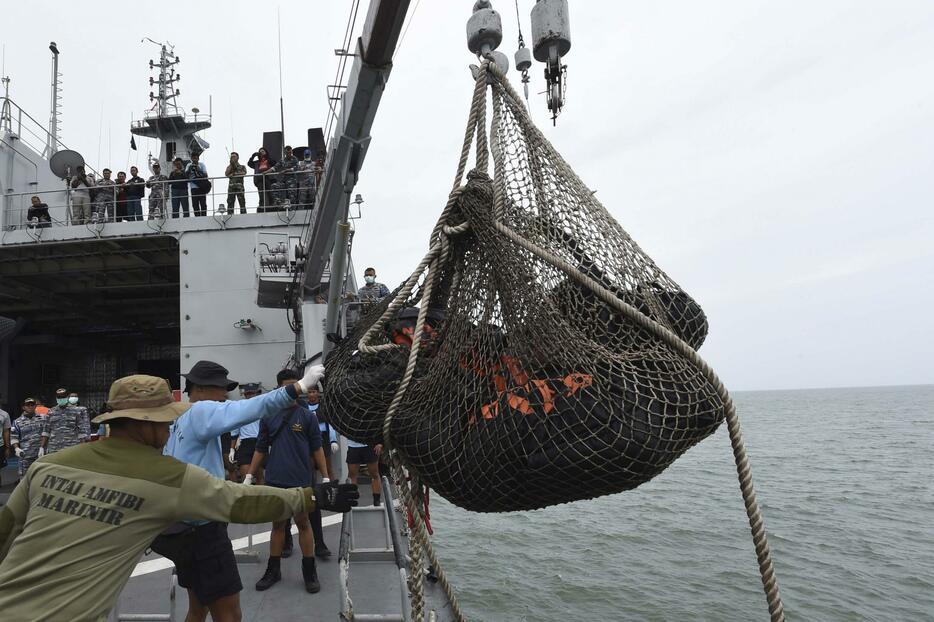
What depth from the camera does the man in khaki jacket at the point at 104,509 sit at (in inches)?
69.5

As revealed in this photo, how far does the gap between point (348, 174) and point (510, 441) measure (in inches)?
146

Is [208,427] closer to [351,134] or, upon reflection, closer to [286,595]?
[286,595]

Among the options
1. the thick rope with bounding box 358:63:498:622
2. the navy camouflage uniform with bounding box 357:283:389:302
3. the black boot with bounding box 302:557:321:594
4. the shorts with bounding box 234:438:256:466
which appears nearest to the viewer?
the thick rope with bounding box 358:63:498:622

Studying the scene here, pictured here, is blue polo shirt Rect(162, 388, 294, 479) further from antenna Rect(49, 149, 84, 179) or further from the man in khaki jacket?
antenna Rect(49, 149, 84, 179)

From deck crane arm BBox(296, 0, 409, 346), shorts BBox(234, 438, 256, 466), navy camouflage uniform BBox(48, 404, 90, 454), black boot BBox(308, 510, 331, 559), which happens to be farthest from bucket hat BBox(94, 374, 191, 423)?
navy camouflage uniform BBox(48, 404, 90, 454)

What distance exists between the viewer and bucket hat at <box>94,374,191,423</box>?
6.81 ft

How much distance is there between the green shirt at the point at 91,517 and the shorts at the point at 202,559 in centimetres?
101

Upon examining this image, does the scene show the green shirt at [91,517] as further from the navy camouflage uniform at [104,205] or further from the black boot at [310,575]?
the navy camouflage uniform at [104,205]

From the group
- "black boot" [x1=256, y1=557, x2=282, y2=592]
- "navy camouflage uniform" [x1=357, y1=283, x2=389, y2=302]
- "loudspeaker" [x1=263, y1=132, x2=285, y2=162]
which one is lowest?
"black boot" [x1=256, y1=557, x2=282, y2=592]

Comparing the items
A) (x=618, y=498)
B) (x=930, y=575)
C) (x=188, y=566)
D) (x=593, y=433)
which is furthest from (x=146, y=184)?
(x=930, y=575)

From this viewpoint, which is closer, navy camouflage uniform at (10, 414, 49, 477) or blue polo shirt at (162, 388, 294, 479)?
blue polo shirt at (162, 388, 294, 479)

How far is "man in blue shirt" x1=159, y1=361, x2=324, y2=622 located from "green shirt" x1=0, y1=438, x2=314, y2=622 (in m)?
0.82

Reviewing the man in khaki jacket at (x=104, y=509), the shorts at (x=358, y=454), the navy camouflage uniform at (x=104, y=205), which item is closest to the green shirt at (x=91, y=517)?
the man in khaki jacket at (x=104, y=509)

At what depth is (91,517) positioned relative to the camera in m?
1.84
